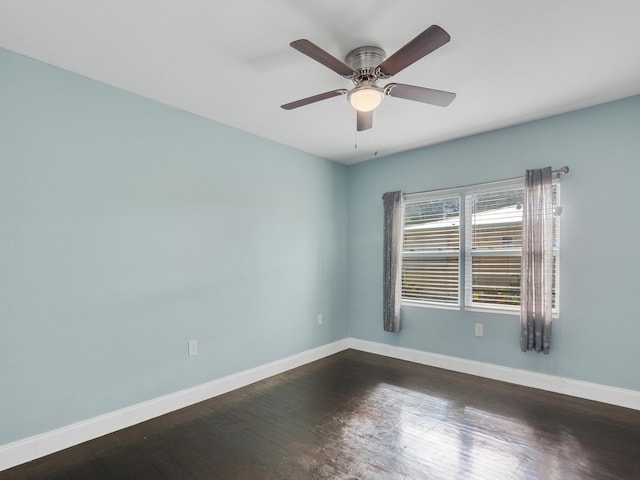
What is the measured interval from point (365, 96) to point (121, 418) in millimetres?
2845

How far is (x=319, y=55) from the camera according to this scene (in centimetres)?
171

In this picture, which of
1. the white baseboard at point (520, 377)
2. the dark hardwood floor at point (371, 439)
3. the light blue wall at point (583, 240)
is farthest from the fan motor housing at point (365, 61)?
the white baseboard at point (520, 377)

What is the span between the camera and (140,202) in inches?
105

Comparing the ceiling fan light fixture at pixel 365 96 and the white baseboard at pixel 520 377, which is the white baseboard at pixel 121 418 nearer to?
the white baseboard at pixel 520 377

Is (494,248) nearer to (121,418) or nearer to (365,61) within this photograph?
(365,61)

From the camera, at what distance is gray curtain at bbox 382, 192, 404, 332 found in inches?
161

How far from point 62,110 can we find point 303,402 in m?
2.89

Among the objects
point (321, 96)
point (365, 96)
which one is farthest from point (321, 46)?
point (365, 96)

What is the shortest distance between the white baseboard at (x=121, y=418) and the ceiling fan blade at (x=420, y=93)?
284 cm

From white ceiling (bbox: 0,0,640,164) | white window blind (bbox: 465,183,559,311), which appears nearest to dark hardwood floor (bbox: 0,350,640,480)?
white window blind (bbox: 465,183,559,311)

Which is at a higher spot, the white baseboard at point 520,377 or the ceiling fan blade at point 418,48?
the ceiling fan blade at point 418,48

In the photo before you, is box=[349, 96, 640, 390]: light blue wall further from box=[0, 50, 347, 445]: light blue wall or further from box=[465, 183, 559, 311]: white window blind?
box=[0, 50, 347, 445]: light blue wall

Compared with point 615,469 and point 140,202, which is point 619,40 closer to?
point 615,469

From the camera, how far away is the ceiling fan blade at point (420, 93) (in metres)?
2.05
